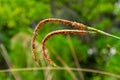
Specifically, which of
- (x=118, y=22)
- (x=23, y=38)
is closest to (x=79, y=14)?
(x=23, y=38)

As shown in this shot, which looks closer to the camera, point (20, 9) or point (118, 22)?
point (20, 9)

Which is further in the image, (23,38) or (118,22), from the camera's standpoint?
(118,22)

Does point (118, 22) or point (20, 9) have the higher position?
point (20, 9)

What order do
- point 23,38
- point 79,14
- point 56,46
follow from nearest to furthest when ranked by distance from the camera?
point 56,46
point 23,38
point 79,14

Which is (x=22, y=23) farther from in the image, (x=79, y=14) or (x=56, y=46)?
(x=56, y=46)

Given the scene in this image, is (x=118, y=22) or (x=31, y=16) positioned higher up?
(x=31, y=16)

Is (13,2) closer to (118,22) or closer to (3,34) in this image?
(3,34)

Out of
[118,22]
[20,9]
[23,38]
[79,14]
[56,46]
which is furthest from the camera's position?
[118,22]

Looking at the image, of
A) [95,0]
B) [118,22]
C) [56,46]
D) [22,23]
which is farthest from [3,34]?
[118,22]

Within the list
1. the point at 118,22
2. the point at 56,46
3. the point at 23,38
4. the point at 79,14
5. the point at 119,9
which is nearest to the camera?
the point at 56,46
